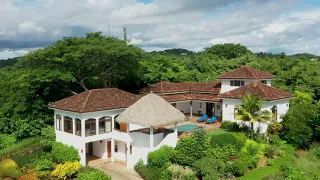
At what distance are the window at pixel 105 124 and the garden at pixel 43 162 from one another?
2732 mm

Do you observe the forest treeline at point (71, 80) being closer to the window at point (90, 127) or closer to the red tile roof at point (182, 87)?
the red tile roof at point (182, 87)

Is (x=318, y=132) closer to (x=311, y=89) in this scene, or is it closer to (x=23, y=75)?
(x=311, y=89)

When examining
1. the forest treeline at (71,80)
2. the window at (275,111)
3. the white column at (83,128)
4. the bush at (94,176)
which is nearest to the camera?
the bush at (94,176)

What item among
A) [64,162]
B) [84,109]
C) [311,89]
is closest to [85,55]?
[84,109]

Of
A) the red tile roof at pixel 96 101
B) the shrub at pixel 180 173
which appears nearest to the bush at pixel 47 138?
the red tile roof at pixel 96 101

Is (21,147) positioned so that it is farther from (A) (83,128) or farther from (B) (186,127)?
(B) (186,127)

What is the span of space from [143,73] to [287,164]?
→ 2247 cm

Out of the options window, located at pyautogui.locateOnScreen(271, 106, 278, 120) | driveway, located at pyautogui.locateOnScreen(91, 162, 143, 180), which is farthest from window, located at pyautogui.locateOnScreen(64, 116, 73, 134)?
window, located at pyautogui.locateOnScreen(271, 106, 278, 120)

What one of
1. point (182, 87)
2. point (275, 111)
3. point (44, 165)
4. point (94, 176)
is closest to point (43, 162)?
point (44, 165)

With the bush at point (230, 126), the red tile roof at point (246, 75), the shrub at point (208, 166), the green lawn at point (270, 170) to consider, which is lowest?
the green lawn at point (270, 170)

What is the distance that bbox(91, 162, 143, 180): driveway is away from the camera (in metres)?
24.5

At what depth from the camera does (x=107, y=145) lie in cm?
2912

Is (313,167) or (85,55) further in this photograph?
(85,55)

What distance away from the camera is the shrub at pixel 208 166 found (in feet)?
74.3
